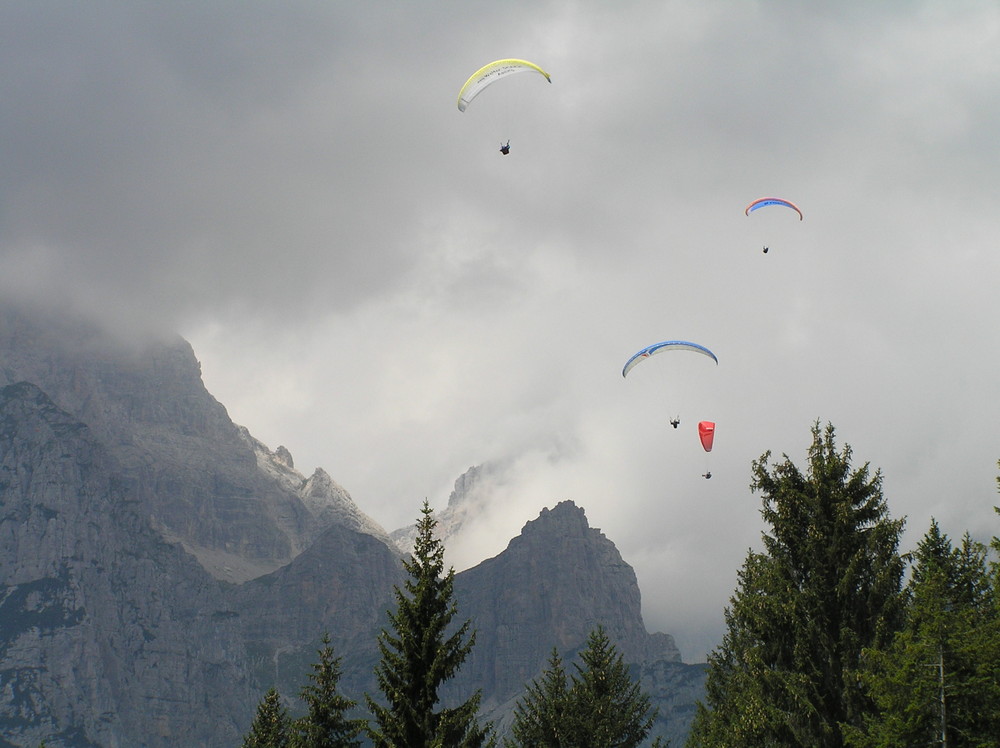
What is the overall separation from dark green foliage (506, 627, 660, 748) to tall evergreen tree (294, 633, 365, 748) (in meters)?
7.03

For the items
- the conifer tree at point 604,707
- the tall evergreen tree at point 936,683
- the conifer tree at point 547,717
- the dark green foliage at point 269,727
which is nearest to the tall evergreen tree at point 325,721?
the conifer tree at point 547,717

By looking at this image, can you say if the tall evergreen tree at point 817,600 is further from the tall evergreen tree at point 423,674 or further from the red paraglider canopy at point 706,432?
the red paraglider canopy at point 706,432

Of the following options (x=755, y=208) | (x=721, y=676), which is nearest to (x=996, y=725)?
(x=721, y=676)

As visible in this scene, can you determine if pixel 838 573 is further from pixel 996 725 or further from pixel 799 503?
pixel 996 725

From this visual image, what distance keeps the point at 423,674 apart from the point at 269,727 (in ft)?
67.1

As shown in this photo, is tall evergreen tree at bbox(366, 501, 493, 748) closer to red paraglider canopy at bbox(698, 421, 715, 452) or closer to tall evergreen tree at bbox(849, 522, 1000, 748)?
tall evergreen tree at bbox(849, 522, 1000, 748)

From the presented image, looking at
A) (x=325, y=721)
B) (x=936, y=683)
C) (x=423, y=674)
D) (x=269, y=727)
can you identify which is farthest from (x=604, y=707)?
(x=936, y=683)

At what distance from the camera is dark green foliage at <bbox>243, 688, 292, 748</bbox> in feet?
147

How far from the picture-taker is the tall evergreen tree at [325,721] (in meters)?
36.2

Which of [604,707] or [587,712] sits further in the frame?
[604,707]

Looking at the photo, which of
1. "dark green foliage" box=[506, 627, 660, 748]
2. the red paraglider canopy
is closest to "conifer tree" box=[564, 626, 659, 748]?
"dark green foliage" box=[506, 627, 660, 748]

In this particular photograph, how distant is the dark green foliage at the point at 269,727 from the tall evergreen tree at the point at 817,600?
24495 millimetres

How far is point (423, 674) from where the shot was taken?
29.8m

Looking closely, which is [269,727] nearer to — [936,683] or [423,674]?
[423,674]
